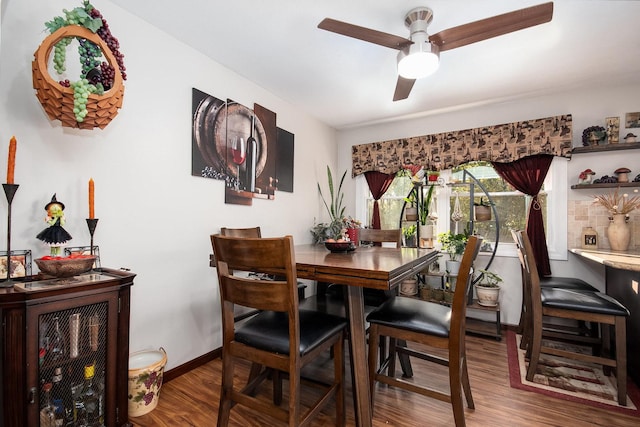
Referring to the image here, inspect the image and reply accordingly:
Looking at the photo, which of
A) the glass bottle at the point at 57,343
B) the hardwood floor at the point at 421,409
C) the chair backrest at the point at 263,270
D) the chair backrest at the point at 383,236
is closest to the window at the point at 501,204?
the chair backrest at the point at 383,236

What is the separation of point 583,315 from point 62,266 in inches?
119

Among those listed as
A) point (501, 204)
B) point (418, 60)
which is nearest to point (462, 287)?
point (418, 60)

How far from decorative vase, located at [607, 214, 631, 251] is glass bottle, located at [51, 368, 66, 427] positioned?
404cm

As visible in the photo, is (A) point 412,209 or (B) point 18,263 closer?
(B) point 18,263

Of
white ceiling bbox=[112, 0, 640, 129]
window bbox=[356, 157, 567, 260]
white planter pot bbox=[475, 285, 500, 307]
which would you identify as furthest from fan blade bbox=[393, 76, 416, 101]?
white planter pot bbox=[475, 285, 500, 307]

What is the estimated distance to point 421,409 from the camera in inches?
69.4

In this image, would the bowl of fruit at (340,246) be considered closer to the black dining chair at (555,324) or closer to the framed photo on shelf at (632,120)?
the black dining chair at (555,324)

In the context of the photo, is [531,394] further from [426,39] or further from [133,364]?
[133,364]

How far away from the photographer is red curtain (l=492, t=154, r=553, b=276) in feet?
9.89

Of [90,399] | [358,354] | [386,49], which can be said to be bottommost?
[90,399]

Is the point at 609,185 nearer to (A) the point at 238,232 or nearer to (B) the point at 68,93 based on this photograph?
(A) the point at 238,232

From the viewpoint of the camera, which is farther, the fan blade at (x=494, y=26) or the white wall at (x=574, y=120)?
the white wall at (x=574, y=120)

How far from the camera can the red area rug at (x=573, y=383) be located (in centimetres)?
185

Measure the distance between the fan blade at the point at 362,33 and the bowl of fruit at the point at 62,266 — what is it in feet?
5.64
